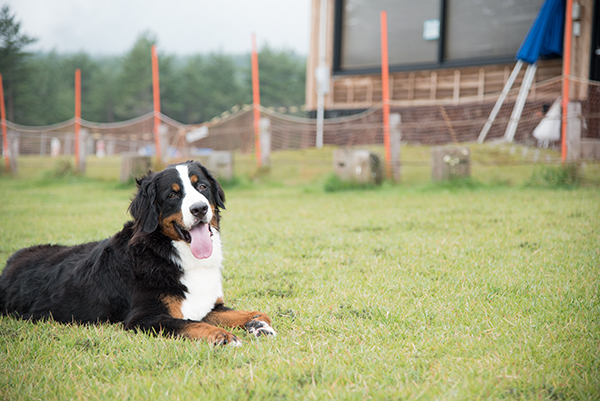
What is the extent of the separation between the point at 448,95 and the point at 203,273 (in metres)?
13.3

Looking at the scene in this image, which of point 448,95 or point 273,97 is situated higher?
point 273,97

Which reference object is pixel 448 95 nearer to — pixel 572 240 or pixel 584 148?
pixel 584 148

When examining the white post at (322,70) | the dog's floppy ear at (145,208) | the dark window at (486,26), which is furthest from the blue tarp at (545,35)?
the dog's floppy ear at (145,208)

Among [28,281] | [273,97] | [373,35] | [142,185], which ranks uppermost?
[273,97]

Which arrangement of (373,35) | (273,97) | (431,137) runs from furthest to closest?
(273,97), (373,35), (431,137)

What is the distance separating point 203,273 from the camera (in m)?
3.07

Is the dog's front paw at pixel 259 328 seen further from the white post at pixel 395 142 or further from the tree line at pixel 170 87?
the tree line at pixel 170 87

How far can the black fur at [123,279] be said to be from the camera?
2.87 metres

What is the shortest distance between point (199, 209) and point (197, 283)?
19.4 inches

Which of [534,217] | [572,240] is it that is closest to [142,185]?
[572,240]

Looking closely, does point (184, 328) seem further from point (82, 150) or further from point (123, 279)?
point (82, 150)

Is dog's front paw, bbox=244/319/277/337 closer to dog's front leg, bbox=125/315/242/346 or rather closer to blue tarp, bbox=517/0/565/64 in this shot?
dog's front leg, bbox=125/315/242/346

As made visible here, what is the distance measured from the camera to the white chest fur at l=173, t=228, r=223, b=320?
2959mm

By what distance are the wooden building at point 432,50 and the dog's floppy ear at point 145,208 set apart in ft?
39.0
